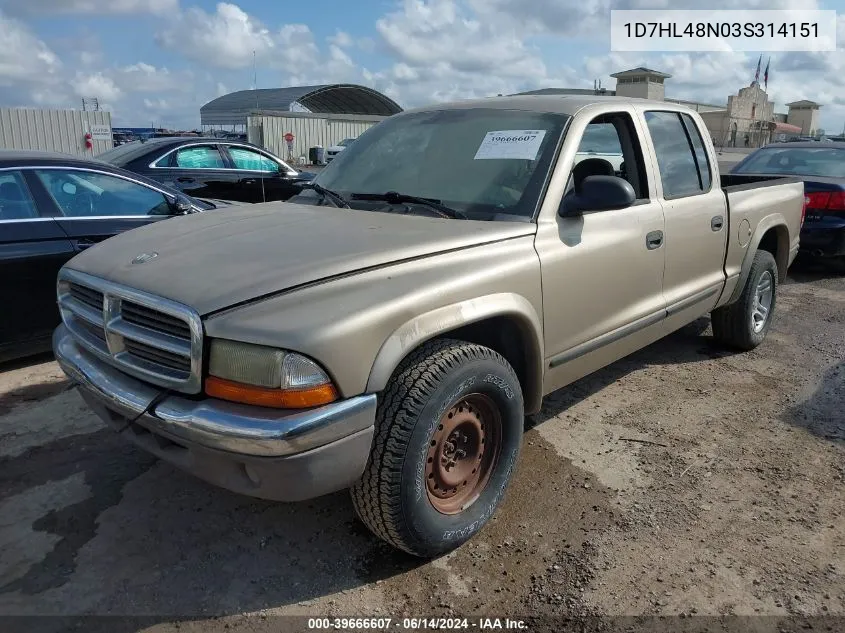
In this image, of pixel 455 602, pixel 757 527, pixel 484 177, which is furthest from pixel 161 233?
pixel 757 527

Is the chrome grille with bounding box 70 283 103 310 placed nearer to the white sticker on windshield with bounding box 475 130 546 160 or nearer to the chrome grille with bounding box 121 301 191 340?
the chrome grille with bounding box 121 301 191 340

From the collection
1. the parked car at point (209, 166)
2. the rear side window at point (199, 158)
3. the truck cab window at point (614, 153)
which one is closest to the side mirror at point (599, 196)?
the truck cab window at point (614, 153)

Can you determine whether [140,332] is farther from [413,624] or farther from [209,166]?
[209,166]

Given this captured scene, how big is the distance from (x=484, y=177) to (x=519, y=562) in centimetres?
177

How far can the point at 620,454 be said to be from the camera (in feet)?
11.6

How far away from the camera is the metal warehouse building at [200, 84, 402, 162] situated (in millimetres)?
31688

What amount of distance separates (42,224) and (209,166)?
4.24m

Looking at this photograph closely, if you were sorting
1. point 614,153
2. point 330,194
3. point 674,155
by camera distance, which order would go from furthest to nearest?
point 674,155, point 614,153, point 330,194

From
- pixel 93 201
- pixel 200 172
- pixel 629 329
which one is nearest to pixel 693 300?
pixel 629 329

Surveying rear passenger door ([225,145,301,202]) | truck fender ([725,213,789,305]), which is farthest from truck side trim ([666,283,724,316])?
rear passenger door ([225,145,301,202])

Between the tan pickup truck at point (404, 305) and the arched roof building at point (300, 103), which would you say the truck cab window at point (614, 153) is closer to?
the tan pickup truck at point (404, 305)

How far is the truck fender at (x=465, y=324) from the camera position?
2215 mm

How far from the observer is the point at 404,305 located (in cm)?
229

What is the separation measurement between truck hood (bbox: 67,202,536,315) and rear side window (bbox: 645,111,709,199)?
145cm
